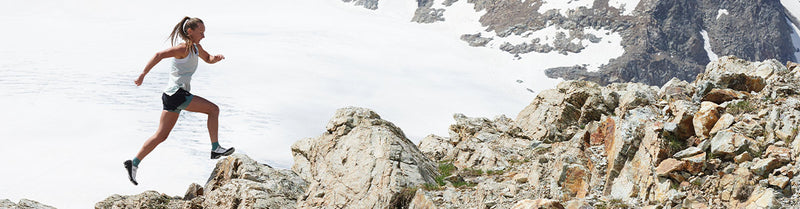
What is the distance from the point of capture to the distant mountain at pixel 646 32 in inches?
6329

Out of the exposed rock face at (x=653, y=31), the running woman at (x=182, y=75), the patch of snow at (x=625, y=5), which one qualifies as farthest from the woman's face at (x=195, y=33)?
the patch of snow at (x=625, y=5)

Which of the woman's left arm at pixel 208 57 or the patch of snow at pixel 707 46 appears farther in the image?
the patch of snow at pixel 707 46

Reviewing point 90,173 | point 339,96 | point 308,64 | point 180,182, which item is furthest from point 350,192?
point 308,64

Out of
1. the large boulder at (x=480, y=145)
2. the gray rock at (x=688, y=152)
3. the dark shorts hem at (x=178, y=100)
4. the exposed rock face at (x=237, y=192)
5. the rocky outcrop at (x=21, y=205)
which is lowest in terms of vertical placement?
the rocky outcrop at (x=21, y=205)

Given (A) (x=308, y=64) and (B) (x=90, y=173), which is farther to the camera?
(A) (x=308, y=64)

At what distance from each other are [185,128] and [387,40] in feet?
262

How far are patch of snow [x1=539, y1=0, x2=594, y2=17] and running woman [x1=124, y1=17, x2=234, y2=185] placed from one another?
175230 millimetres

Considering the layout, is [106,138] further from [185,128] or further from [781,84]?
[781,84]

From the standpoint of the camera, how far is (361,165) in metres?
13.3

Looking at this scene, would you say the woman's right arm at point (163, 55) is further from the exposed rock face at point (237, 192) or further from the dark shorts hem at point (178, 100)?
the exposed rock face at point (237, 192)

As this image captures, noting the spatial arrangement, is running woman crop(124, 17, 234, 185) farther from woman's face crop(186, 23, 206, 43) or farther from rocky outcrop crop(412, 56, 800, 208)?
rocky outcrop crop(412, 56, 800, 208)

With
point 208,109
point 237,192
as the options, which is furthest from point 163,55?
point 237,192

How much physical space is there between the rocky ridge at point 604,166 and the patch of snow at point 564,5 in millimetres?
166804

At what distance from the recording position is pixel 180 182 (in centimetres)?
8494
